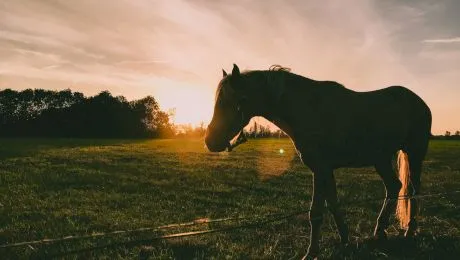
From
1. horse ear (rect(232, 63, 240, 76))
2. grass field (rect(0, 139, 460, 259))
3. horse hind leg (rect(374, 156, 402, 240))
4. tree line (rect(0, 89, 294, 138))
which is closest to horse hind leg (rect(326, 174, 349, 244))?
grass field (rect(0, 139, 460, 259))

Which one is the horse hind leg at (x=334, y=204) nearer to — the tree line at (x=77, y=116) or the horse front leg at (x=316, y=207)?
the horse front leg at (x=316, y=207)

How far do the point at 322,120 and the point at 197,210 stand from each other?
18.4ft

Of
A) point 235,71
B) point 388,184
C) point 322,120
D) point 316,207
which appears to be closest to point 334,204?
point 316,207

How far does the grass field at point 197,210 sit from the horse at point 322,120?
70cm

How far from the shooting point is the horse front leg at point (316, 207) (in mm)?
5801

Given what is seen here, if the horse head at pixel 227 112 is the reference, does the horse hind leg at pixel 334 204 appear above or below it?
below

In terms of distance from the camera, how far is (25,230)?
8242 millimetres

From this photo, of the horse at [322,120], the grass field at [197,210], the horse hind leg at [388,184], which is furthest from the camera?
the horse hind leg at [388,184]

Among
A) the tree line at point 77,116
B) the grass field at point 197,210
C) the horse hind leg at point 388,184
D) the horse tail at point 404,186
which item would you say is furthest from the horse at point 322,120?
the tree line at point 77,116

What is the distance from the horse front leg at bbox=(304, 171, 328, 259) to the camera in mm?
5801

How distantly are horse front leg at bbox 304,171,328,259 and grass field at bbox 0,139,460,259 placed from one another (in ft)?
1.16

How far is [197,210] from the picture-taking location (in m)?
10.7

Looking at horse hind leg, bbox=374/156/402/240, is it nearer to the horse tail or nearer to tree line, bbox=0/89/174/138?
the horse tail

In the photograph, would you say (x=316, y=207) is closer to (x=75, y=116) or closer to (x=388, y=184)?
(x=388, y=184)
